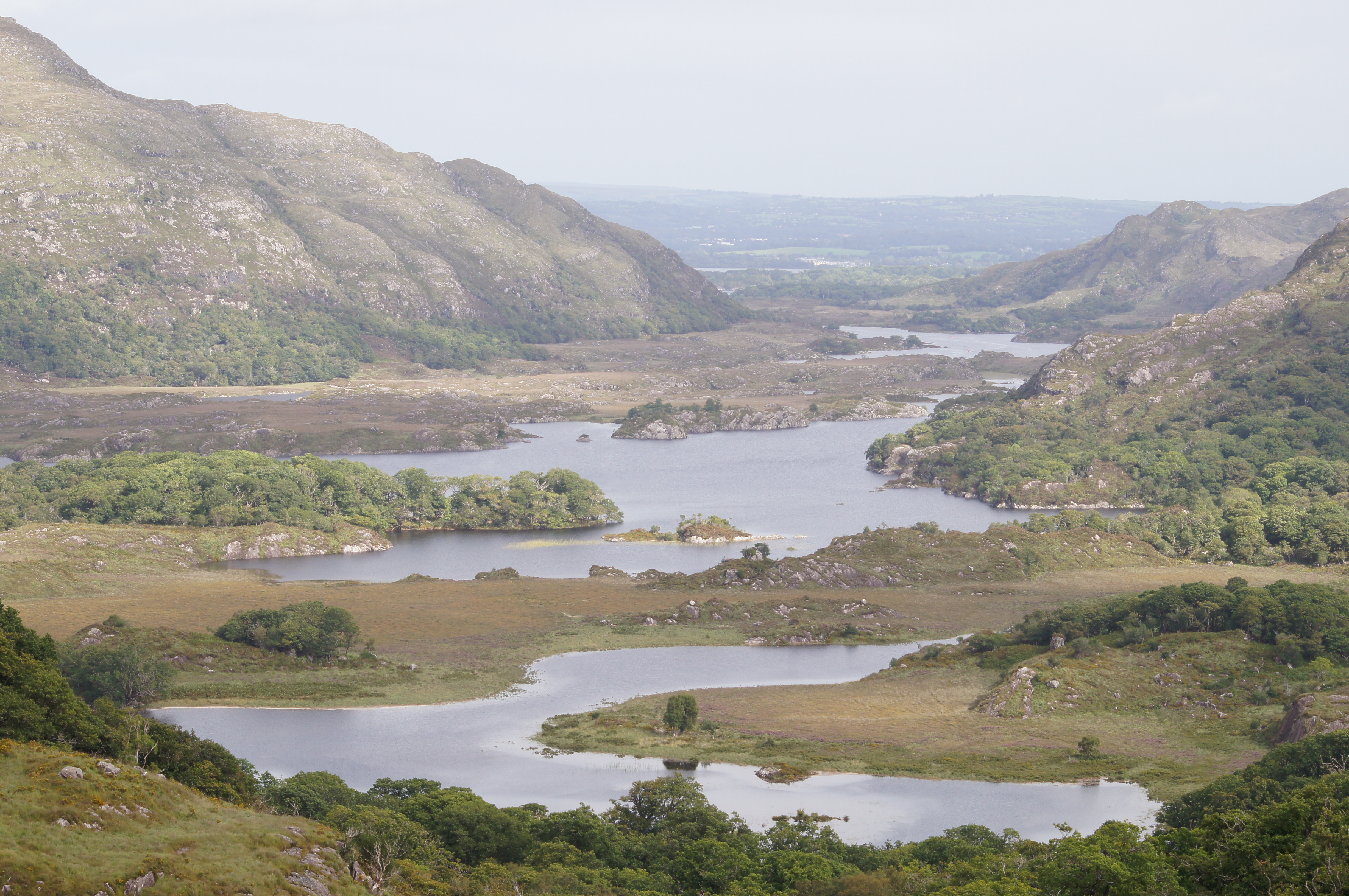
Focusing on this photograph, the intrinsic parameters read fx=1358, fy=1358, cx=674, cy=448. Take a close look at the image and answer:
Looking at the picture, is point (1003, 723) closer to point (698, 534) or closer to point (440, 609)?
point (440, 609)

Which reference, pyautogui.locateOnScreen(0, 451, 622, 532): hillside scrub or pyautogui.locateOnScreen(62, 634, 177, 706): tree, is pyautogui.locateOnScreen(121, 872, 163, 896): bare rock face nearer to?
pyautogui.locateOnScreen(62, 634, 177, 706): tree

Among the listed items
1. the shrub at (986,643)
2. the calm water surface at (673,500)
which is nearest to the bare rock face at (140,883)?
the shrub at (986,643)

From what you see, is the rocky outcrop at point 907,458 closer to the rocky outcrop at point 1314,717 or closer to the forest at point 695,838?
the rocky outcrop at point 1314,717

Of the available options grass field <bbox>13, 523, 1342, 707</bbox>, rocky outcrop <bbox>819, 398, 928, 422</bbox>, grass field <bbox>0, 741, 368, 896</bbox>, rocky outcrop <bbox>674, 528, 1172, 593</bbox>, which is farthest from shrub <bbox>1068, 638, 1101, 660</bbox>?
rocky outcrop <bbox>819, 398, 928, 422</bbox>

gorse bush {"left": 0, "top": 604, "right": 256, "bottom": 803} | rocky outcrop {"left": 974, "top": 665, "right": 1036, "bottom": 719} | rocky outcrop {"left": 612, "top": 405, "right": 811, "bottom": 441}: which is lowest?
rocky outcrop {"left": 612, "top": 405, "right": 811, "bottom": 441}

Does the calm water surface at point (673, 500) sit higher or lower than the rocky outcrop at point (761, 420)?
lower

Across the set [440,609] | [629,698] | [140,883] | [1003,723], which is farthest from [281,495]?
[140,883]

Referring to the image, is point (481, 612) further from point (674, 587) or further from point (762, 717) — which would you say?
point (762, 717)

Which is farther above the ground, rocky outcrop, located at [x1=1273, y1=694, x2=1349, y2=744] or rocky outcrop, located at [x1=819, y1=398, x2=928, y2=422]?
rocky outcrop, located at [x1=1273, y1=694, x2=1349, y2=744]
